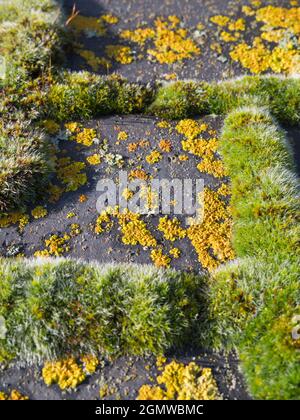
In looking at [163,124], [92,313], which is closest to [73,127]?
[163,124]

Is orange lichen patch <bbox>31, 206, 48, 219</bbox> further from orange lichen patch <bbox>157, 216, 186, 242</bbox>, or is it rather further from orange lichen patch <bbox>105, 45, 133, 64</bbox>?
orange lichen patch <bbox>105, 45, 133, 64</bbox>

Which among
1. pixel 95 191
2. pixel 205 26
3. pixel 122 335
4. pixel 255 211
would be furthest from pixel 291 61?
pixel 122 335

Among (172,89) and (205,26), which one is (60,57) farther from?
(205,26)

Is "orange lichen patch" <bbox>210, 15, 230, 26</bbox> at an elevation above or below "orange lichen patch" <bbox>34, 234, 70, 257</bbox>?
above

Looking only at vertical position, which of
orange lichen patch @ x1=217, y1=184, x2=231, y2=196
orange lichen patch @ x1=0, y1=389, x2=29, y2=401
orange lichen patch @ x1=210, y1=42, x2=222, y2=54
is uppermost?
orange lichen patch @ x1=210, y1=42, x2=222, y2=54

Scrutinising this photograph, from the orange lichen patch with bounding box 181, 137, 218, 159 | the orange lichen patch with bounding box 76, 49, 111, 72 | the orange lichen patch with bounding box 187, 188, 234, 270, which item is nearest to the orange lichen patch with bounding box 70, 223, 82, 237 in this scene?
the orange lichen patch with bounding box 187, 188, 234, 270

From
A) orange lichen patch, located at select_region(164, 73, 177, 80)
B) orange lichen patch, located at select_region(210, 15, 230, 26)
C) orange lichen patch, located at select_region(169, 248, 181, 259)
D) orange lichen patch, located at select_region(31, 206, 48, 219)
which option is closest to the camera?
orange lichen patch, located at select_region(169, 248, 181, 259)

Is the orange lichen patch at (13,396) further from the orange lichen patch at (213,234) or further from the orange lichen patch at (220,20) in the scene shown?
the orange lichen patch at (220,20)
